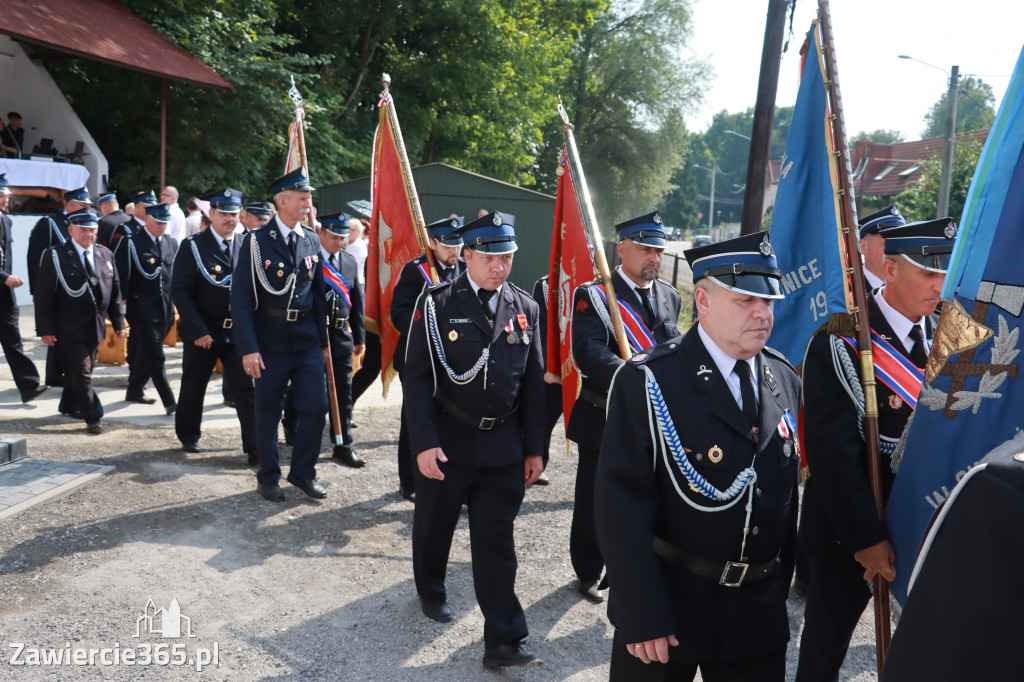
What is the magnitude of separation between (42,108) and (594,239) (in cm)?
1766

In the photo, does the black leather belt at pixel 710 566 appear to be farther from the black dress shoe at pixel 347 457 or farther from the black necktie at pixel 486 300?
the black dress shoe at pixel 347 457

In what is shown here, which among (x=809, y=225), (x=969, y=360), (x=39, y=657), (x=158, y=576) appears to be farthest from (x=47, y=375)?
(x=969, y=360)

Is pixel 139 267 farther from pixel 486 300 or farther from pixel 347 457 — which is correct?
pixel 486 300

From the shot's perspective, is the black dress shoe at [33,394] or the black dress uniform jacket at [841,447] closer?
the black dress uniform jacket at [841,447]

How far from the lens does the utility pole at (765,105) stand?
26.8 feet

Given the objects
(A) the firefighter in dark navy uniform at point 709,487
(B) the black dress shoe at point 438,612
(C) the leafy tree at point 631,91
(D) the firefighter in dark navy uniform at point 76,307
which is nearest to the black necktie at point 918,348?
(A) the firefighter in dark navy uniform at point 709,487

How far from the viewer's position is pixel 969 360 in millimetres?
2246

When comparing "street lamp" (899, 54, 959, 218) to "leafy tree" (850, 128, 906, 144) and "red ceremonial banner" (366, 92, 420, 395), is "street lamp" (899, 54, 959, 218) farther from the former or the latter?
"leafy tree" (850, 128, 906, 144)

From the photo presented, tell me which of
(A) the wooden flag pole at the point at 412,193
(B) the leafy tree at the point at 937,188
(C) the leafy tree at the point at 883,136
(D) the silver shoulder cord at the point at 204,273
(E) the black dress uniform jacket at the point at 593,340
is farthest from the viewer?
(C) the leafy tree at the point at 883,136

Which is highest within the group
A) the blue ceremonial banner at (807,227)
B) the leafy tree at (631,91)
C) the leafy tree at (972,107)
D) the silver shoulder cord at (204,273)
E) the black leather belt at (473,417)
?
the leafy tree at (972,107)

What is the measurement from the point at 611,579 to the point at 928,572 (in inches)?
55.6

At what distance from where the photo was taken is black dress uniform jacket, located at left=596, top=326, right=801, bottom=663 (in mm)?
2490

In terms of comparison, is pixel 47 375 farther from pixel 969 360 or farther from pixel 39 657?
pixel 969 360

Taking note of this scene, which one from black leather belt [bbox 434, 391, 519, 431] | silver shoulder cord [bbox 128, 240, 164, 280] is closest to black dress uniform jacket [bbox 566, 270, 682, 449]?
black leather belt [bbox 434, 391, 519, 431]
